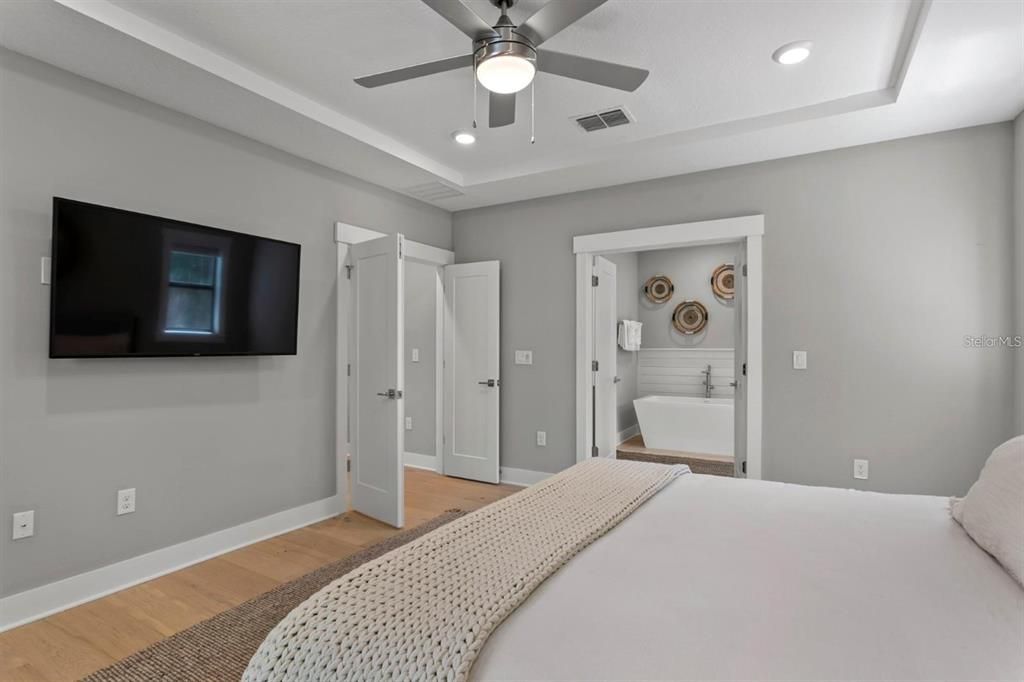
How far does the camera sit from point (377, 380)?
3609 mm

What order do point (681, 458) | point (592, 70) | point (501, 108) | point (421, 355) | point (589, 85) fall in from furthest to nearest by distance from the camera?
point (681, 458) → point (421, 355) → point (589, 85) → point (501, 108) → point (592, 70)

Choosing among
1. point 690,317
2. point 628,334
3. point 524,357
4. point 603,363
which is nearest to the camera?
point 603,363

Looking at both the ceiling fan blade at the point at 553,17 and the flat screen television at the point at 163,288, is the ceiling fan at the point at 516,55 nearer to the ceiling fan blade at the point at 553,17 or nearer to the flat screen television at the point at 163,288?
the ceiling fan blade at the point at 553,17

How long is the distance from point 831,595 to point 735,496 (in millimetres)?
792

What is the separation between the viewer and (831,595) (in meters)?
1.14

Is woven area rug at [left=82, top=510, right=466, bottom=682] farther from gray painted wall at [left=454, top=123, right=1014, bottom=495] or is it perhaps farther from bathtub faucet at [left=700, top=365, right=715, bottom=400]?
bathtub faucet at [left=700, top=365, right=715, bottom=400]

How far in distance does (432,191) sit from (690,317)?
3.95 metres

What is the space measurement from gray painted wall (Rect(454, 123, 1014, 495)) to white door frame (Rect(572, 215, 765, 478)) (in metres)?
0.07

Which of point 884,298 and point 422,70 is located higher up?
point 422,70

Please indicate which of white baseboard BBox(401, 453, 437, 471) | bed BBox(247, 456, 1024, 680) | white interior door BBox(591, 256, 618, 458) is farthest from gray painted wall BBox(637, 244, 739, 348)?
bed BBox(247, 456, 1024, 680)

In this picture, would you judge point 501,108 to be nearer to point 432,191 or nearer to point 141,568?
point 432,191

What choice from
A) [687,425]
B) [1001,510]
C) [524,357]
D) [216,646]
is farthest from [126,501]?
[687,425]

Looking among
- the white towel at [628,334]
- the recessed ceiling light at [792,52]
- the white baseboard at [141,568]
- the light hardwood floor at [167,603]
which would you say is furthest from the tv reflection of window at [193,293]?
the white towel at [628,334]

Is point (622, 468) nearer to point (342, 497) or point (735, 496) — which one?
point (735, 496)
